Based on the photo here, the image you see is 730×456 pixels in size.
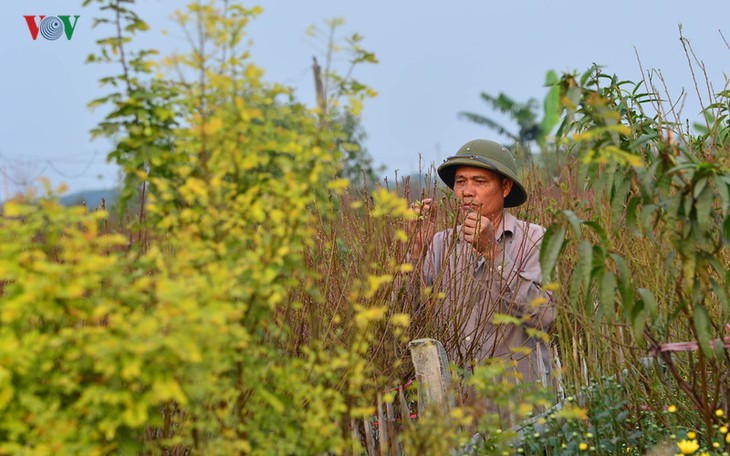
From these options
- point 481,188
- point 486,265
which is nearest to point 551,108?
point 486,265

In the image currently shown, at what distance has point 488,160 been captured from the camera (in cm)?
392

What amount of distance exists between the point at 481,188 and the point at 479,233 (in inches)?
22.5

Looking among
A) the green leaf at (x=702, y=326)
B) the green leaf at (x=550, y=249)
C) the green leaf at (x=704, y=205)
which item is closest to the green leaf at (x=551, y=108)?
the green leaf at (x=550, y=249)

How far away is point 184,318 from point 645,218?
1381 mm

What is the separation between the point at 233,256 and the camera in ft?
6.21

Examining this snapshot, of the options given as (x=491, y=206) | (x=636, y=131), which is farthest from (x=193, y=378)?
(x=491, y=206)

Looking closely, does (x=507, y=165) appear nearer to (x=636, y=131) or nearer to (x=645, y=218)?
(x=636, y=131)

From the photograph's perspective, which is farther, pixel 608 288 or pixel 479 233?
pixel 479 233

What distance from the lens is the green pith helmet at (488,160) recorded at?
12.9 feet

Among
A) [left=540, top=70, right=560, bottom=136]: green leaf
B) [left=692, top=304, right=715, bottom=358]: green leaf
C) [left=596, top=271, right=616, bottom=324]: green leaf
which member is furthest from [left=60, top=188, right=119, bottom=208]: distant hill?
[left=692, top=304, right=715, bottom=358]: green leaf

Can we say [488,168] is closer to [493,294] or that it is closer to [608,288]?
[493,294]

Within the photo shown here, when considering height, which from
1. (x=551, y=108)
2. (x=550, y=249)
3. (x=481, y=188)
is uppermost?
(x=481, y=188)

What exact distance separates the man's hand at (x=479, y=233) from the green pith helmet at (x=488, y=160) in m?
0.40

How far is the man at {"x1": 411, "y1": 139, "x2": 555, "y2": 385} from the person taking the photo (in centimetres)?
361
